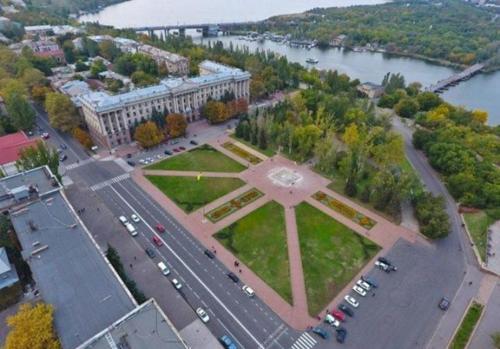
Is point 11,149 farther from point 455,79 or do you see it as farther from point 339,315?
point 455,79

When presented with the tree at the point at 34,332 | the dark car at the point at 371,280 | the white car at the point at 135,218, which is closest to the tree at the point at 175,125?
the white car at the point at 135,218

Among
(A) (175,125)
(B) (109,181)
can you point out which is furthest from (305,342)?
(A) (175,125)

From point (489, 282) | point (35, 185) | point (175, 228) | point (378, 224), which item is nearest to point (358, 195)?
point (378, 224)

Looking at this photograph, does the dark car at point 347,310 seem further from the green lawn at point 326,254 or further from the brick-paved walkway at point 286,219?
the green lawn at point 326,254

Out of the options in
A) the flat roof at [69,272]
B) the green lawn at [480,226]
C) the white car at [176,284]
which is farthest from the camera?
the green lawn at [480,226]

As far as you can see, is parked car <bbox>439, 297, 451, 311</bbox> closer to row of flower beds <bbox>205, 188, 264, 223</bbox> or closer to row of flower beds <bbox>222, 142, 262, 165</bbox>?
row of flower beds <bbox>205, 188, 264, 223</bbox>

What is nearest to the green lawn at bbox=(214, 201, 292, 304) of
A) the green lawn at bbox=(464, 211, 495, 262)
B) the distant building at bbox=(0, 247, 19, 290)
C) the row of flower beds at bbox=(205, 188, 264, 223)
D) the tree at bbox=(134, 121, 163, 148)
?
the row of flower beds at bbox=(205, 188, 264, 223)

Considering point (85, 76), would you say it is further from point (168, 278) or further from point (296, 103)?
point (168, 278)
